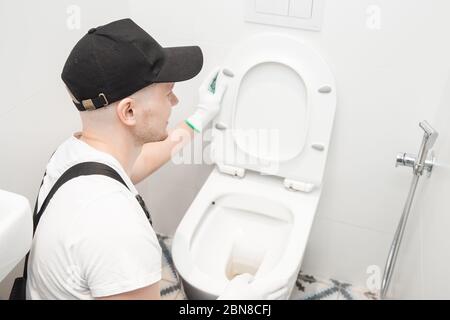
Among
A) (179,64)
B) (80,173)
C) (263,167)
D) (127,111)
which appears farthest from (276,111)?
(80,173)

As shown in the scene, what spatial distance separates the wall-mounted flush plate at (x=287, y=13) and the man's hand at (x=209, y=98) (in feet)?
0.65

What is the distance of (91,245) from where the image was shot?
772mm

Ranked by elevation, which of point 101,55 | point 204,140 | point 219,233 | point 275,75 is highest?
point 101,55

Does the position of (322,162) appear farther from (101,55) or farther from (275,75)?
(101,55)

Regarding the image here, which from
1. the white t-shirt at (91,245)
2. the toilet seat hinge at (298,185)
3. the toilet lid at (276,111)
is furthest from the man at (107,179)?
the toilet seat hinge at (298,185)

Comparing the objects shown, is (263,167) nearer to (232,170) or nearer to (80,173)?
(232,170)

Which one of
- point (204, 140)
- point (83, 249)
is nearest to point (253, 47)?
point (204, 140)

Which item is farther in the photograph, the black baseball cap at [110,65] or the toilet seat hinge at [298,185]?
the toilet seat hinge at [298,185]

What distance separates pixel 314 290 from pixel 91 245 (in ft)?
3.61

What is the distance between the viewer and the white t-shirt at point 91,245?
78 cm

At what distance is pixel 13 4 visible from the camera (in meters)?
0.96

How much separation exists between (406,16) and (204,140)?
721mm

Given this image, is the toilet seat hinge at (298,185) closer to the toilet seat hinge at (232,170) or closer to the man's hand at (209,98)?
the toilet seat hinge at (232,170)

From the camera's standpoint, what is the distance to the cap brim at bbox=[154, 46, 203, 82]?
94 centimetres
